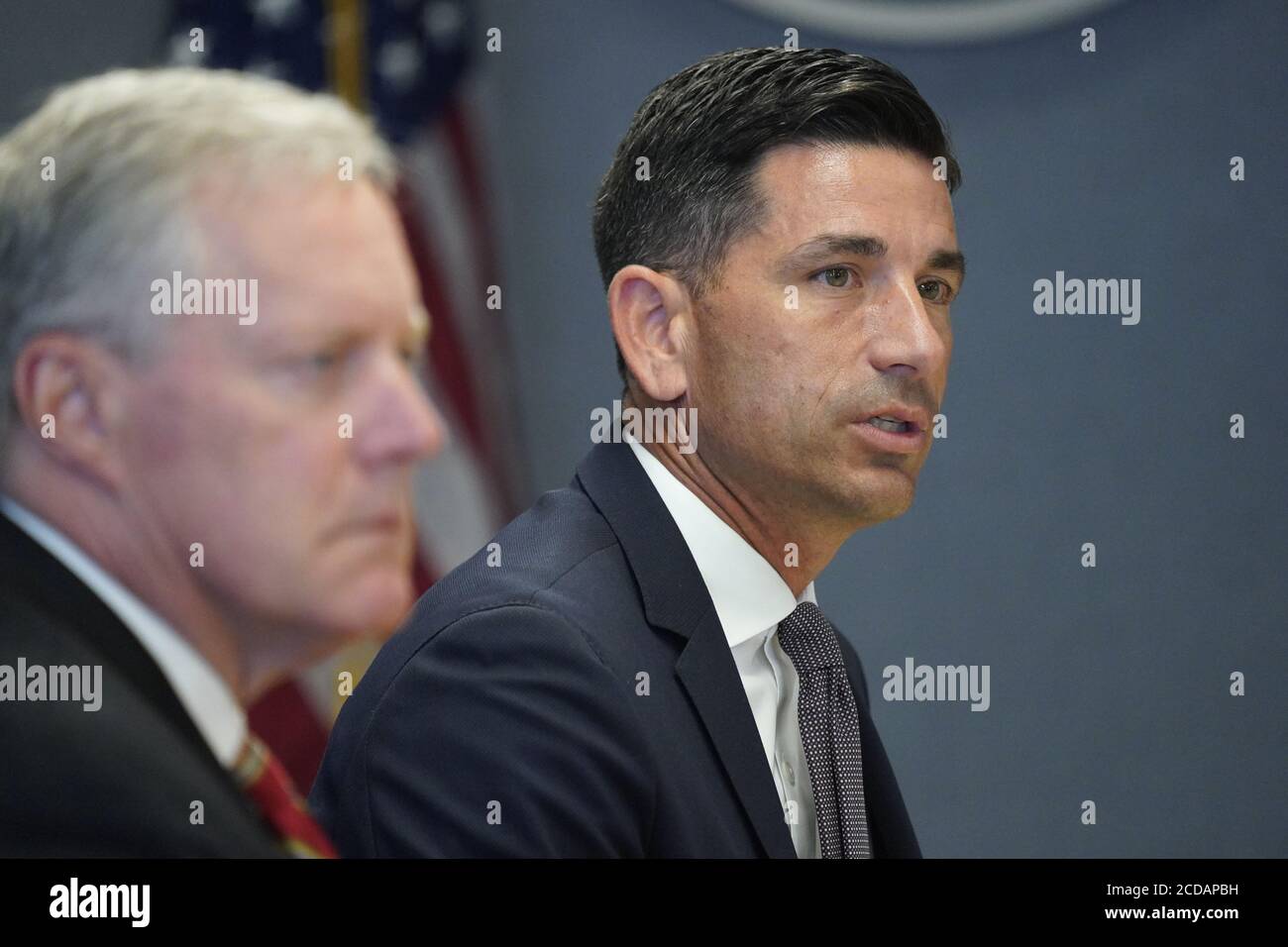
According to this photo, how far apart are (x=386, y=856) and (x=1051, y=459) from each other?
1.41 m

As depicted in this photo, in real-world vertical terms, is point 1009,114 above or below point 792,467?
above

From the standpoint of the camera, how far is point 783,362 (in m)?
2.08

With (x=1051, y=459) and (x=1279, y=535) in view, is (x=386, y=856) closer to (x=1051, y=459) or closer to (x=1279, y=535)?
(x=1051, y=459)

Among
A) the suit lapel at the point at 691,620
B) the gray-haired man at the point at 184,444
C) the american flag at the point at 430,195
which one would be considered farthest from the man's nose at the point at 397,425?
the american flag at the point at 430,195

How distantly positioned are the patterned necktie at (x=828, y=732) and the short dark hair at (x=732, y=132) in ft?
1.67

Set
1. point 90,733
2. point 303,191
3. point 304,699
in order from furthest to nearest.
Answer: point 304,699 < point 303,191 < point 90,733

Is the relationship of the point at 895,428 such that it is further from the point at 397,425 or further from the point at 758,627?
the point at 397,425

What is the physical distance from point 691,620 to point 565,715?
27 centimetres

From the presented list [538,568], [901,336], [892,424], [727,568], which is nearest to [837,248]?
[901,336]

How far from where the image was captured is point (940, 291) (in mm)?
2154

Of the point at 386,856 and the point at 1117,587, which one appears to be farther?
the point at 1117,587

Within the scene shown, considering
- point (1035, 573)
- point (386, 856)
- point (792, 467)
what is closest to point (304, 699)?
point (386, 856)
